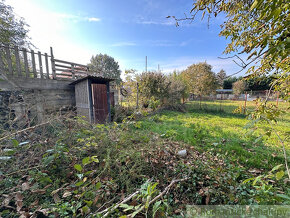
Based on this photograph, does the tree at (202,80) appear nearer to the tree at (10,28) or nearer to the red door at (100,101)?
the red door at (100,101)

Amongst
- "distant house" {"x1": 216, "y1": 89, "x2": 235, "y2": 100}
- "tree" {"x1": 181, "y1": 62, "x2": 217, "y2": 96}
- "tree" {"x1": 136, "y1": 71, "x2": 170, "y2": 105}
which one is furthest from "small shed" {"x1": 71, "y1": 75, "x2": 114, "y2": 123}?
"distant house" {"x1": 216, "y1": 89, "x2": 235, "y2": 100}

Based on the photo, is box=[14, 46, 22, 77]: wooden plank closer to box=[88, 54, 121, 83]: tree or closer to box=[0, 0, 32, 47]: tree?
box=[0, 0, 32, 47]: tree

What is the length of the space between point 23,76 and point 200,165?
6.24 meters

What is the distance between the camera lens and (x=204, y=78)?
A: 949cm

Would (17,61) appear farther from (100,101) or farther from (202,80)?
(202,80)

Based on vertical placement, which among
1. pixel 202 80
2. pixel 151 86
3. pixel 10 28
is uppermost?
pixel 10 28

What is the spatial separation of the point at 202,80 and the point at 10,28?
1338cm

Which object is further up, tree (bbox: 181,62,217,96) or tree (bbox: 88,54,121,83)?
tree (bbox: 88,54,121,83)

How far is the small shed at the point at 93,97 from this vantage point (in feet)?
15.7

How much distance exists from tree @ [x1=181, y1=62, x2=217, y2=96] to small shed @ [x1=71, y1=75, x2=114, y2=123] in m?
7.61

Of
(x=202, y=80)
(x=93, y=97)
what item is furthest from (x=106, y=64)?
(x=93, y=97)

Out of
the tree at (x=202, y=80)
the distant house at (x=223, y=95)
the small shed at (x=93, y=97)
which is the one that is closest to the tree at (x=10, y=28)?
the small shed at (x=93, y=97)

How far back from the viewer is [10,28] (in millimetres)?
7301

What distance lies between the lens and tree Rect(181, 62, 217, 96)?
A: 9539 millimetres
